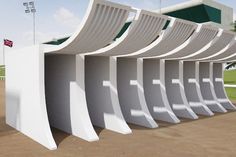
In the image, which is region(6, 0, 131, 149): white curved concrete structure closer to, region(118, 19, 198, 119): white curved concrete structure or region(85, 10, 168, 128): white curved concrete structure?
region(85, 10, 168, 128): white curved concrete structure

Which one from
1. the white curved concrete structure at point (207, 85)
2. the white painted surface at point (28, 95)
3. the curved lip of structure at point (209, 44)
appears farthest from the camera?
the white curved concrete structure at point (207, 85)

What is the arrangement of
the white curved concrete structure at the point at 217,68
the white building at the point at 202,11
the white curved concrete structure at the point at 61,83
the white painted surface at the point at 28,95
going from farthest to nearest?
1. the white building at the point at 202,11
2. the white curved concrete structure at the point at 217,68
3. the white painted surface at the point at 28,95
4. the white curved concrete structure at the point at 61,83

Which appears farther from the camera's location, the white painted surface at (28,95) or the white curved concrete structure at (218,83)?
the white curved concrete structure at (218,83)

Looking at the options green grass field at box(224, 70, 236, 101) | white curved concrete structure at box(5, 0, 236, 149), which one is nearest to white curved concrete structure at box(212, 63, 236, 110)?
white curved concrete structure at box(5, 0, 236, 149)

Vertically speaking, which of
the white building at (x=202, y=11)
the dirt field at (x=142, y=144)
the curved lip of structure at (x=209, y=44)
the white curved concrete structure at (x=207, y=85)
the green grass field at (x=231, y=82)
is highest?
the white building at (x=202, y=11)

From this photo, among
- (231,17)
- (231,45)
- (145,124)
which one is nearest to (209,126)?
(145,124)

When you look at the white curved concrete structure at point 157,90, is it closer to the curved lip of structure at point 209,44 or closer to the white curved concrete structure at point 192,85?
the curved lip of structure at point 209,44

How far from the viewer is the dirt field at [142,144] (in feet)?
27.0

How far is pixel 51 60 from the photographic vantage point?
1152cm

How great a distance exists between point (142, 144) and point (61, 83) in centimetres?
375

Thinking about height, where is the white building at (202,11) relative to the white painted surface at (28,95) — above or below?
above

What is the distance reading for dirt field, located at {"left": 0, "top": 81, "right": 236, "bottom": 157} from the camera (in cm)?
823

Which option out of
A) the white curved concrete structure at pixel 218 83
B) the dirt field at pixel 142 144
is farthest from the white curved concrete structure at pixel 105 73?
the white curved concrete structure at pixel 218 83

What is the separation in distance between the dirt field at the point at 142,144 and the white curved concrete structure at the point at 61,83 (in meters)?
0.43
